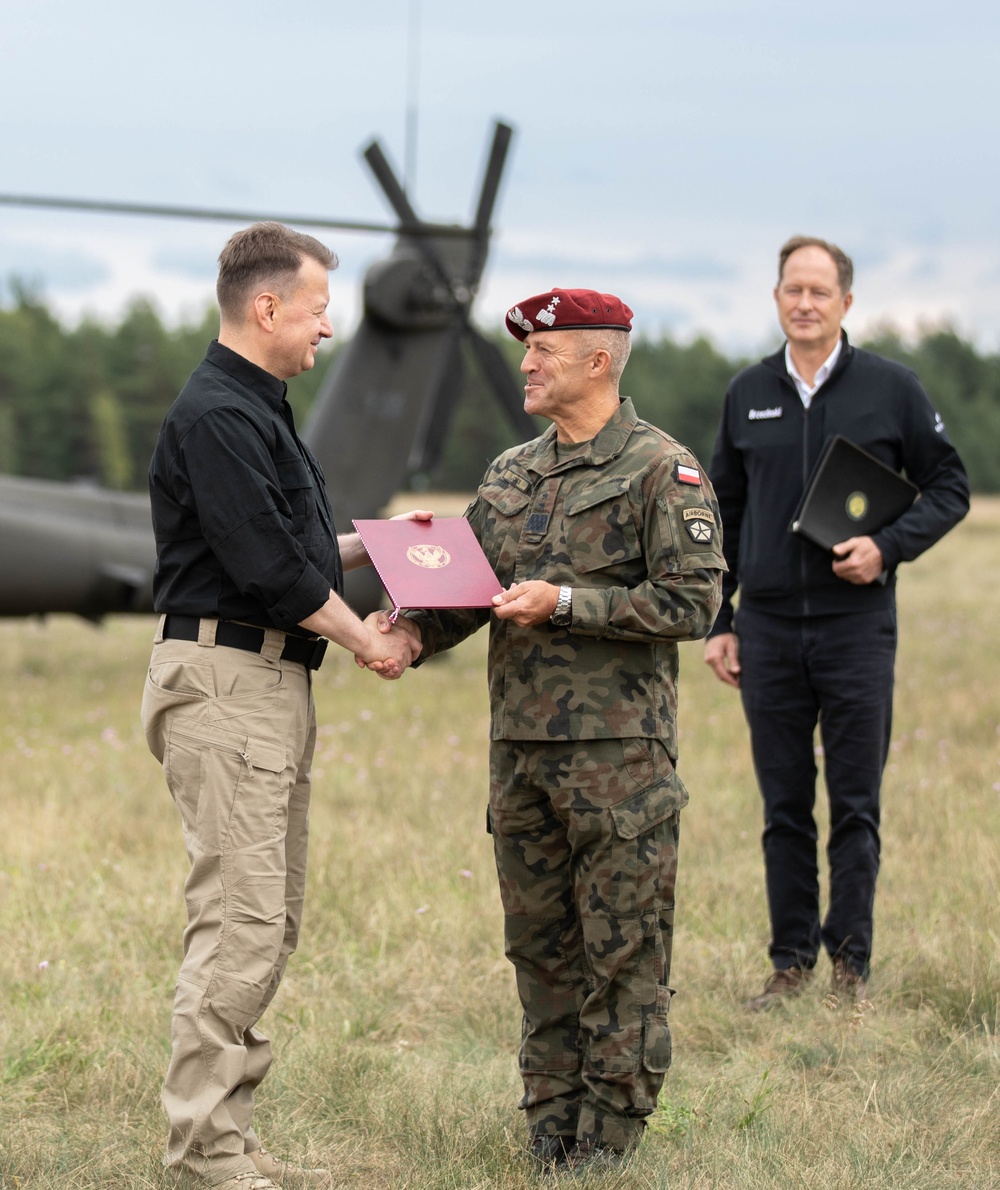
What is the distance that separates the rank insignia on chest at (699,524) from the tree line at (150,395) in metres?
61.1

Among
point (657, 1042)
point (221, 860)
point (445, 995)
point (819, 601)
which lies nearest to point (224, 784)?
point (221, 860)

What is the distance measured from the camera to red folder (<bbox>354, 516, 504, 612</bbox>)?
320 cm

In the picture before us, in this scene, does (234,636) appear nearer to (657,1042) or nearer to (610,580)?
(610,580)

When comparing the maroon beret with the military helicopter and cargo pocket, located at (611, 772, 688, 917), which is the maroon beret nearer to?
cargo pocket, located at (611, 772, 688, 917)

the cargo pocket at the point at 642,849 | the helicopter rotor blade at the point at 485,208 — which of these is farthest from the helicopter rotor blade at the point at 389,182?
the cargo pocket at the point at 642,849

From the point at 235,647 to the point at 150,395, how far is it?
72.3 meters

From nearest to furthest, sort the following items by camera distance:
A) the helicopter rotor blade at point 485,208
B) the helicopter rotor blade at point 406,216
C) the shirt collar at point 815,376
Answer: the shirt collar at point 815,376 → the helicopter rotor blade at point 406,216 → the helicopter rotor blade at point 485,208

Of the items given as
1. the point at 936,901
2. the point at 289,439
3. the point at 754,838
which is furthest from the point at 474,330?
the point at 289,439

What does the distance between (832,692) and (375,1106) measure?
194cm

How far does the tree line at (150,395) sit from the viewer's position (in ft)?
226

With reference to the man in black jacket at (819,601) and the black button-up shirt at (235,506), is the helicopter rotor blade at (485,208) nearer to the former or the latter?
the man in black jacket at (819,601)

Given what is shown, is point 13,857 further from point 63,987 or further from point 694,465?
point 694,465

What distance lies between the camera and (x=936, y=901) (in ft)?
17.0

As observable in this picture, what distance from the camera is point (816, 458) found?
4.51 meters
